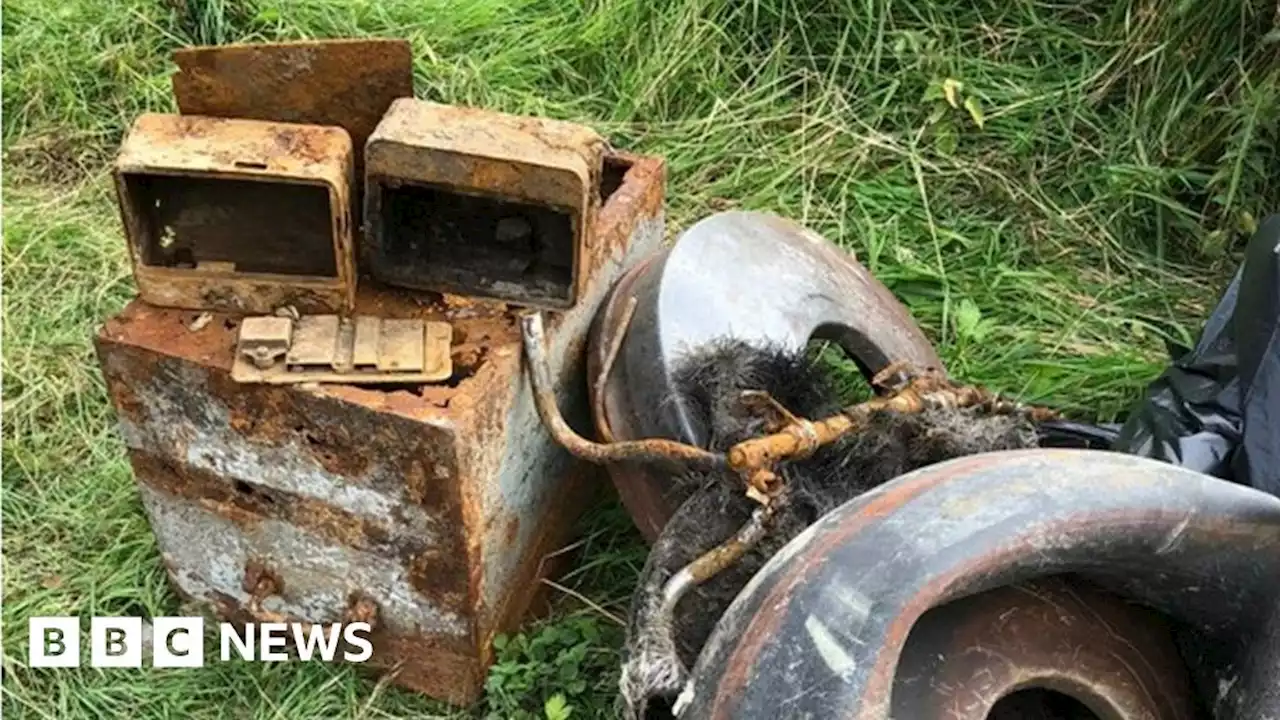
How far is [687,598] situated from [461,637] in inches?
21.3

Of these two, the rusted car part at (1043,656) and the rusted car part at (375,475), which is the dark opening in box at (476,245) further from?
the rusted car part at (1043,656)

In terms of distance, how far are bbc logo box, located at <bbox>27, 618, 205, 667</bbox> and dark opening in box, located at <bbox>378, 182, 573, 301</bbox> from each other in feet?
2.82

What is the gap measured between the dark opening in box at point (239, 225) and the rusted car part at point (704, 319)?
0.55m

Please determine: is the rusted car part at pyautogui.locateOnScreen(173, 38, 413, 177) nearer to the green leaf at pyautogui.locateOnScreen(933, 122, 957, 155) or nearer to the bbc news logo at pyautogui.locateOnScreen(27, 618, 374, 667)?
the bbc news logo at pyautogui.locateOnScreen(27, 618, 374, 667)

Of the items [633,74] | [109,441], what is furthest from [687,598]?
[633,74]

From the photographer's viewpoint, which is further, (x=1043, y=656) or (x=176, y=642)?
(x=176, y=642)

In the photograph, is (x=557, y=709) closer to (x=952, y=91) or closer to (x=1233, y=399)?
(x=1233, y=399)

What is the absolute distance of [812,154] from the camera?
370 centimetres

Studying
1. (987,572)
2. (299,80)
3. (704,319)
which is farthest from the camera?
(704,319)

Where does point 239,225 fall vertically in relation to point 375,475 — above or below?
above

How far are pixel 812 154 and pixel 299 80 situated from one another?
5.75 ft

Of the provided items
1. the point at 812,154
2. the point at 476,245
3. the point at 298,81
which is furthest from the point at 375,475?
the point at 812,154

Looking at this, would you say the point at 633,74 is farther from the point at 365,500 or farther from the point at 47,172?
the point at 365,500

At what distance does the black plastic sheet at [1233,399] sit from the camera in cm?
231
